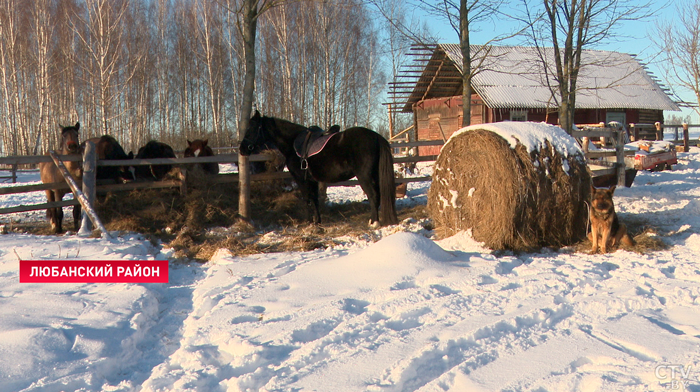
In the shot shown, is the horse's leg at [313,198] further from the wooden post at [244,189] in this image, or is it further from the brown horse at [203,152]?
the brown horse at [203,152]

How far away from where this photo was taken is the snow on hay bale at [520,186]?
18.1 ft

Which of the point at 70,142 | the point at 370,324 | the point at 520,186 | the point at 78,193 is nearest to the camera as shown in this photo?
the point at 370,324

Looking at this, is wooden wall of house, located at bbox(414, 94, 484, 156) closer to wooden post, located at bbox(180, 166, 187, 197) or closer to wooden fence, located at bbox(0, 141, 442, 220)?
wooden fence, located at bbox(0, 141, 442, 220)

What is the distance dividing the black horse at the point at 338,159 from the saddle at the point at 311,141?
2 cm

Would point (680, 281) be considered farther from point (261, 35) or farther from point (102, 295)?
point (261, 35)

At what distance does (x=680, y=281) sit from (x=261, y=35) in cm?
2726

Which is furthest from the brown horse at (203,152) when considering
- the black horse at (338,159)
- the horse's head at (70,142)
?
the horse's head at (70,142)

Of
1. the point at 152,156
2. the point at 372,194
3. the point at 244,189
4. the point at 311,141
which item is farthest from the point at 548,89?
the point at 152,156

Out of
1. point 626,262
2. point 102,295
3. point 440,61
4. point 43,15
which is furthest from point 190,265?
point 43,15

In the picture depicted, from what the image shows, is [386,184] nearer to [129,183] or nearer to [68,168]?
[129,183]

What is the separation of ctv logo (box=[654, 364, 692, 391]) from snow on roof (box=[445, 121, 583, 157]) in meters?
3.42

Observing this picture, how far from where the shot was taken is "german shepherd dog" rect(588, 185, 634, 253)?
5.28 metres

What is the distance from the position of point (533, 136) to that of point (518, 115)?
54.9 feet

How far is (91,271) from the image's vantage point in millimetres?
4742
